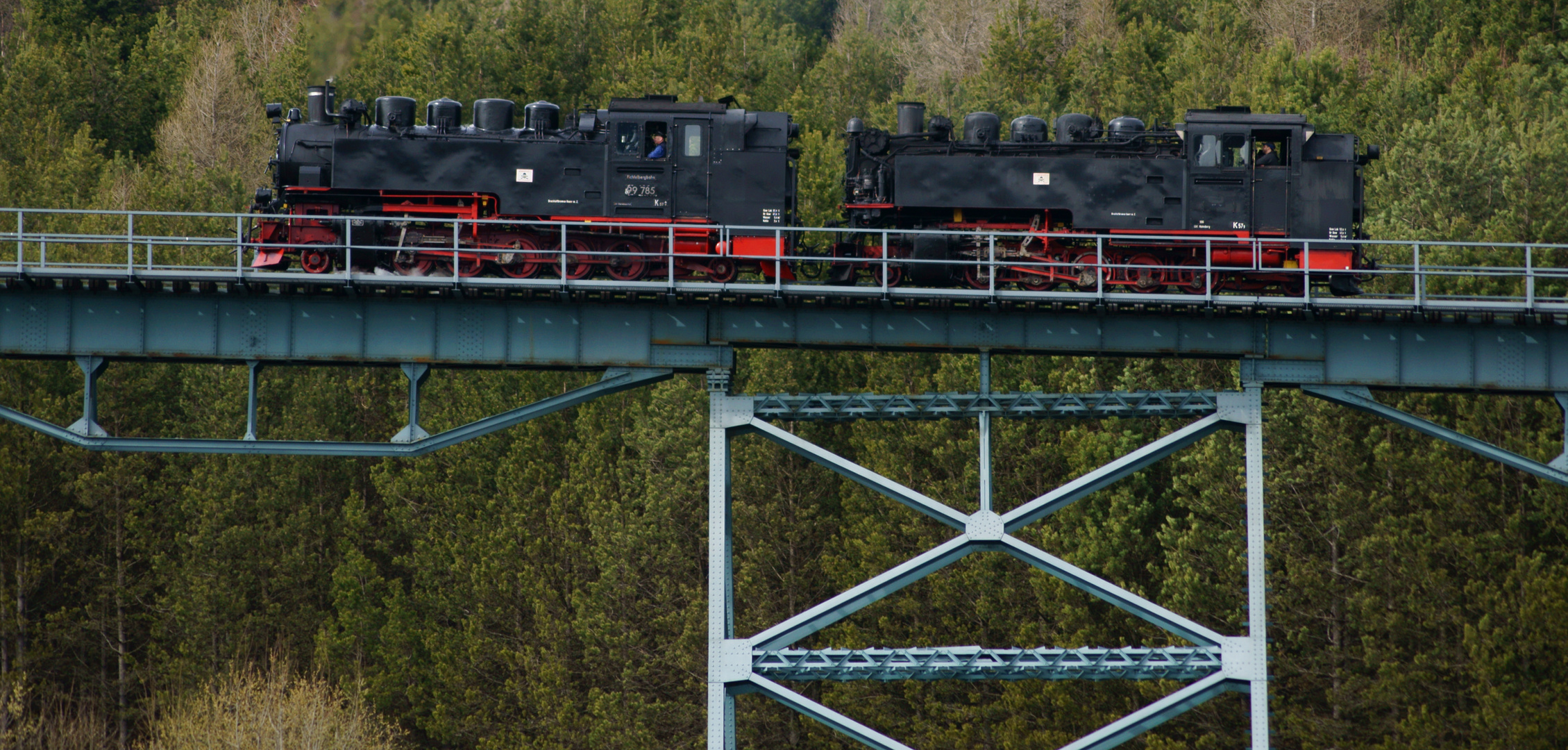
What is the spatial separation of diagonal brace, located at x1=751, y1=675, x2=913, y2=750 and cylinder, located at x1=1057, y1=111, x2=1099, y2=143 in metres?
12.0

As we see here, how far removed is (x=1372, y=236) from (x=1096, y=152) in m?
12.2

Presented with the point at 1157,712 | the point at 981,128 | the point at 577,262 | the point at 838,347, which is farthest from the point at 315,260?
the point at 1157,712

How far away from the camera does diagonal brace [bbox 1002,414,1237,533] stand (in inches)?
950

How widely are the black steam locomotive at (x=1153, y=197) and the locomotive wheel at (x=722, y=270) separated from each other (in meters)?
2.01

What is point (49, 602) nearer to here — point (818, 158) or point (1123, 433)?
point (818, 158)

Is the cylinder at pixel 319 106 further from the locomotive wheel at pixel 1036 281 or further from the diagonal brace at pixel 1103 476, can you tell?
the diagonal brace at pixel 1103 476

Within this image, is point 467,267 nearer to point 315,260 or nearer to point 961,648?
point 315,260

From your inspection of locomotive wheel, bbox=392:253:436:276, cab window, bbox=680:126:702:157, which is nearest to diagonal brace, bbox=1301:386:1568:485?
cab window, bbox=680:126:702:157

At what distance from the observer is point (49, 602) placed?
50156mm

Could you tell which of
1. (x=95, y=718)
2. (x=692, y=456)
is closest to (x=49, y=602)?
(x=95, y=718)

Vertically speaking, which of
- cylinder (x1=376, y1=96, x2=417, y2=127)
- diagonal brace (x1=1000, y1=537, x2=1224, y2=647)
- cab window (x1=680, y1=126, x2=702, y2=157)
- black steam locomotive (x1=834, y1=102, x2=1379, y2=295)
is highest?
cylinder (x1=376, y1=96, x2=417, y2=127)

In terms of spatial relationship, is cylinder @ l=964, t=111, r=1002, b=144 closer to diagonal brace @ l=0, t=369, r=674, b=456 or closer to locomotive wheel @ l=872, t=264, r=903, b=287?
locomotive wheel @ l=872, t=264, r=903, b=287

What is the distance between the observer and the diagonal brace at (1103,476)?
2414 cm

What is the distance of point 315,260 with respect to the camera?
29344 mm
